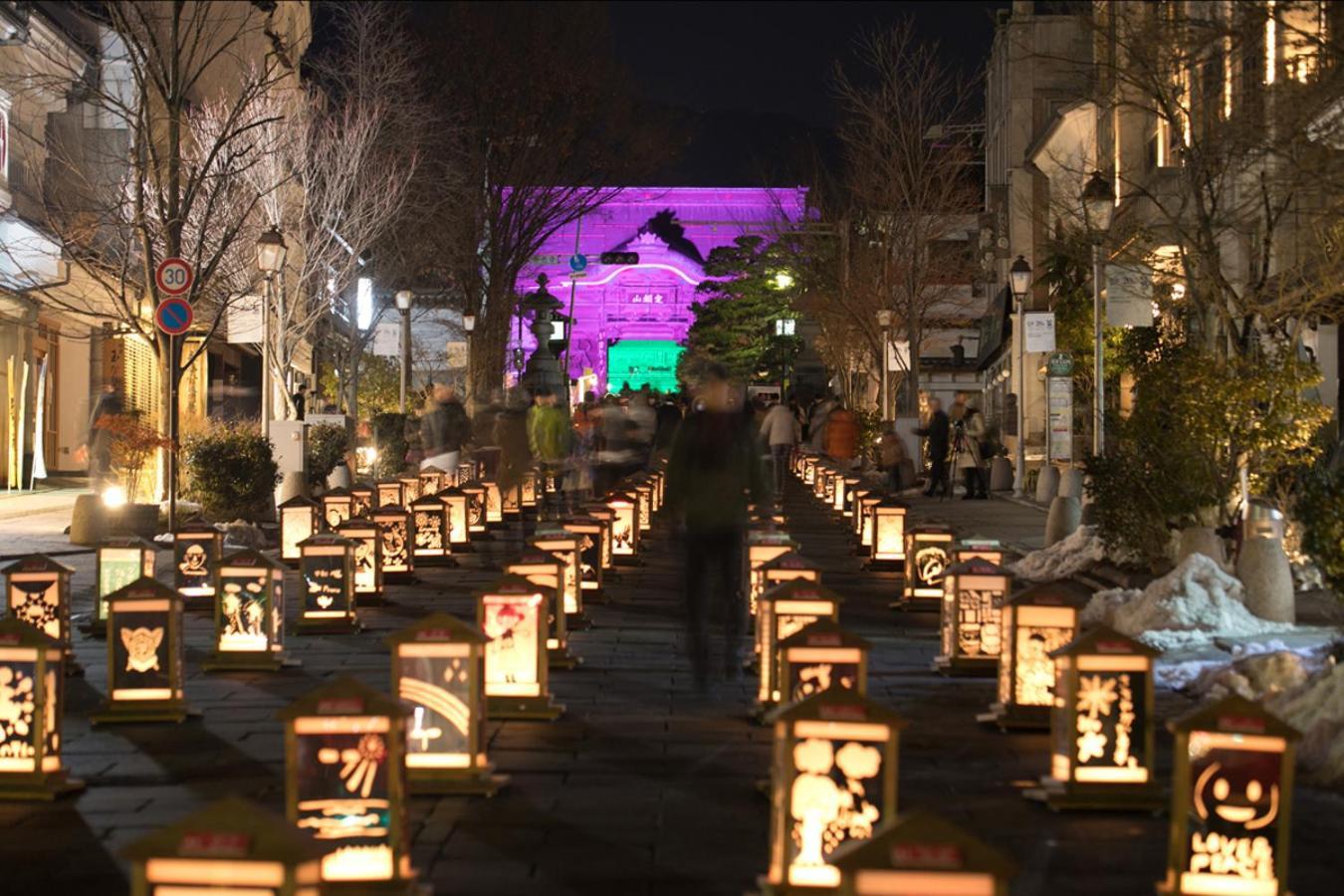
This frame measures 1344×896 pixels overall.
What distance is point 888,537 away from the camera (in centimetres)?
2116

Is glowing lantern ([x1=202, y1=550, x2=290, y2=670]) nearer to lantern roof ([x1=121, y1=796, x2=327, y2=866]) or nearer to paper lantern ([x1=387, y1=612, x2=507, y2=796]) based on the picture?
paper lantern ([x1=387, y1=612, x2=507, y2=796])

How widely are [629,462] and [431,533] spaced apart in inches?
280

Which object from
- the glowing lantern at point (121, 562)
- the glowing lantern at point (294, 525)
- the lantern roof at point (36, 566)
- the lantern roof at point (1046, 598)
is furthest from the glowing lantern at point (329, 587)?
the lantern roof at point (1046, 598)

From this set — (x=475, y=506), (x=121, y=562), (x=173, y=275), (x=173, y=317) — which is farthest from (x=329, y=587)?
(x=475, y=506)

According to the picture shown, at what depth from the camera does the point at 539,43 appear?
1663 inches

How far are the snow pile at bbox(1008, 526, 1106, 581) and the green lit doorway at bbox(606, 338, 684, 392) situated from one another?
93.9m

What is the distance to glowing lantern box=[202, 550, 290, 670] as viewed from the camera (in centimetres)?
1226

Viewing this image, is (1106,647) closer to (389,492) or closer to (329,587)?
(329,587)

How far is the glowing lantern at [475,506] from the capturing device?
2400cm

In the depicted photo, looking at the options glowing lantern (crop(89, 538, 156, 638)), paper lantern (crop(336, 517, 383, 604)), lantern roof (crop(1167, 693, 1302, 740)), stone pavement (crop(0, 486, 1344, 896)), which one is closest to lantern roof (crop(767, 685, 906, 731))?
stone pavement (crop(0, 486, 1344, 896))

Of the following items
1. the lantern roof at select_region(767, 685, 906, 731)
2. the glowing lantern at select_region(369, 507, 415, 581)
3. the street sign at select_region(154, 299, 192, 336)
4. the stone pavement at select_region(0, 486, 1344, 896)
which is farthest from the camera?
the street sign at select_region(154, 299, 192, 336)

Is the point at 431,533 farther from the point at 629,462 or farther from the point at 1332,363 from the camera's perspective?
the point at 1332,363

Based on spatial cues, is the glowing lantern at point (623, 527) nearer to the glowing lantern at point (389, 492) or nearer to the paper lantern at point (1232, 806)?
the glowing lantern at point (389, 492)

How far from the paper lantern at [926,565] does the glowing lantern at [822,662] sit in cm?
809
